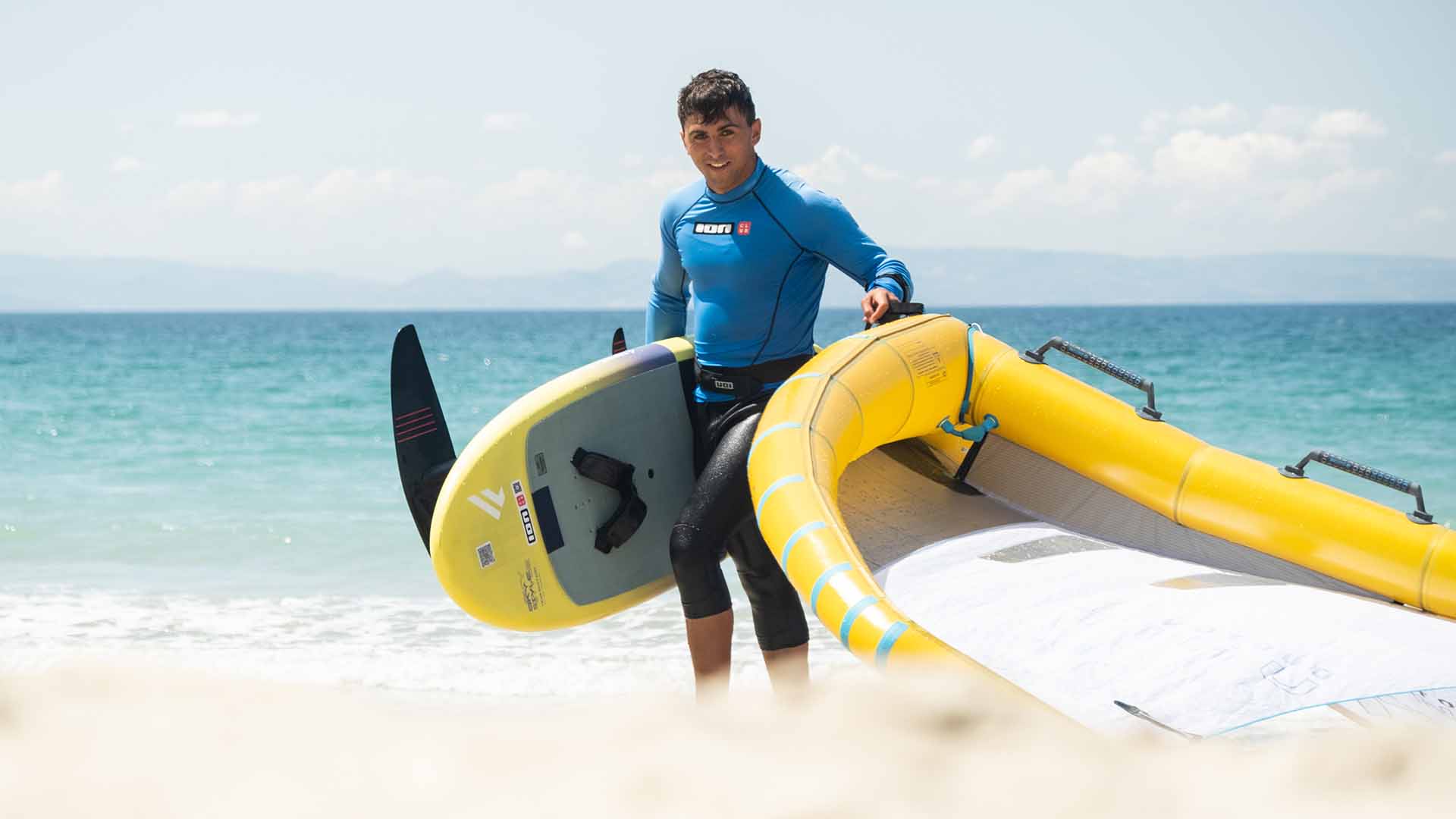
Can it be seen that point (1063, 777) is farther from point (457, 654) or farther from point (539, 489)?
point (457, 654)

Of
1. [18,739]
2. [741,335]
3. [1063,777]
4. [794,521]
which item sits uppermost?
[741,335]

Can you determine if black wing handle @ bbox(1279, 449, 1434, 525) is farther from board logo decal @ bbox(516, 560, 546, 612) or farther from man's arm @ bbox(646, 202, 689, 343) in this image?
board logo decal @ bbox(516, 560, 546, 612)

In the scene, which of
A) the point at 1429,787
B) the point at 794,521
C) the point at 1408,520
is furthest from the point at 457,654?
the point at 1429,787

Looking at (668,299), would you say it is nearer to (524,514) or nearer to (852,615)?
(524,514)

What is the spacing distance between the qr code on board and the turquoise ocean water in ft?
3.37

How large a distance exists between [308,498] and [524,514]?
18.9ft

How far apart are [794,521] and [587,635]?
2.70 m

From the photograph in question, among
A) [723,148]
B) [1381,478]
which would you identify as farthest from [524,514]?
[1381,478]

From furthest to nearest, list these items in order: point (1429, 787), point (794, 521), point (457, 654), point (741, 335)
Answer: point (457, 654) < point (741, 335) < point (794, 521) < point (1429, 787)

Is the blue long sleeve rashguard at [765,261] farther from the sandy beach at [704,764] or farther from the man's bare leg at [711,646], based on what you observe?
the sandy beach at [704,764]

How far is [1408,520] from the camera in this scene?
8.19 feet

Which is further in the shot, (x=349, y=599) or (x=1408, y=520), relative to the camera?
(x=349, y=599)

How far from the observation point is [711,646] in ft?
8.22

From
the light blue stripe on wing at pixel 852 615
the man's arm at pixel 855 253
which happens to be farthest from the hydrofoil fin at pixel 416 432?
the light blue stripe on wing at pixel 852 615
